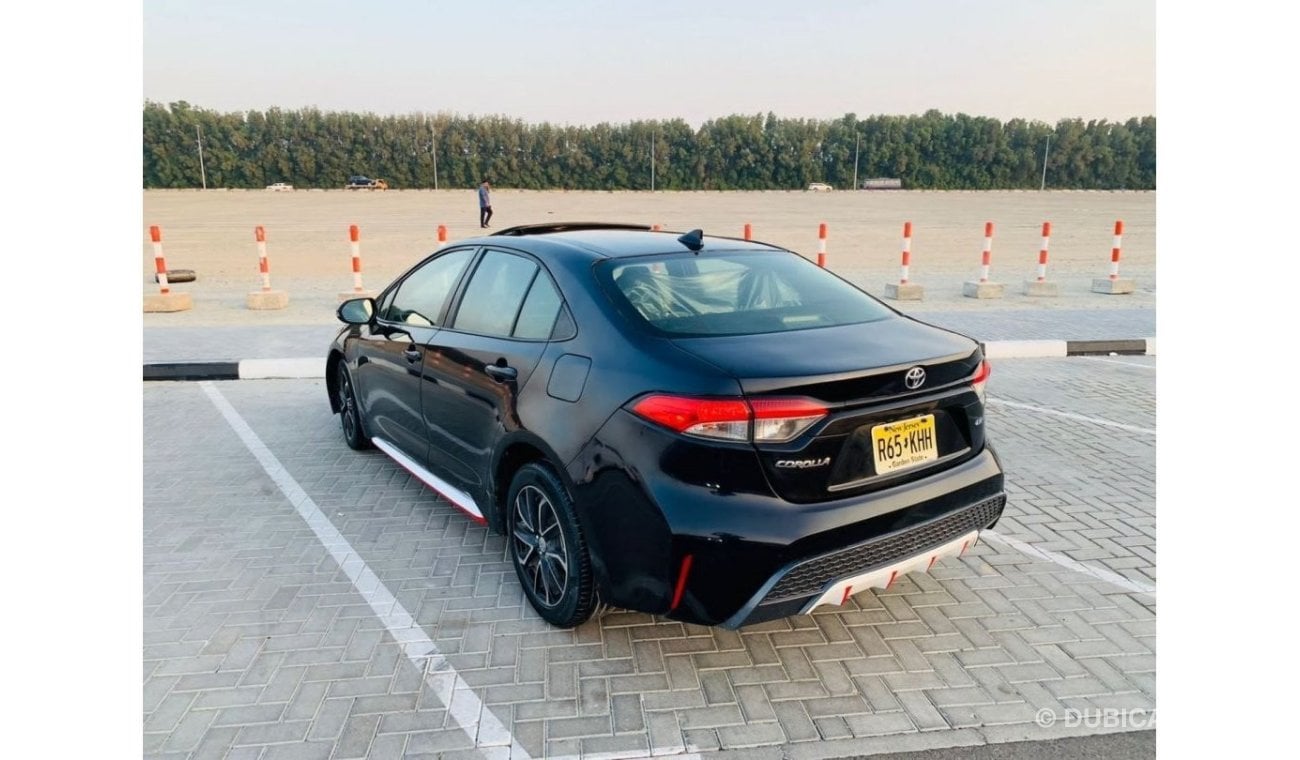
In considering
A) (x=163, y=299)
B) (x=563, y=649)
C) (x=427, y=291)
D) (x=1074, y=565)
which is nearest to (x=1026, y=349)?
(x=1074, y=565)

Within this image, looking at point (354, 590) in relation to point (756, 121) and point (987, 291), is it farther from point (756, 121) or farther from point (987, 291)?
point (756, 121)

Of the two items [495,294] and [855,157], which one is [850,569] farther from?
[855,157]

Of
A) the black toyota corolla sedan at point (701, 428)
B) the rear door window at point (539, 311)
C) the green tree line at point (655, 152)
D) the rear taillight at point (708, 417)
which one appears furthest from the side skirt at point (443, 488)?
the green tree line at point (655, 152)

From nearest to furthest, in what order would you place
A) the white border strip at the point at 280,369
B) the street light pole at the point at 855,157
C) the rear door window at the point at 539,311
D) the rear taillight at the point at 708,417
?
the rear taillight at the point at 708,417, the rear door window at the point at 539,311, the white border strip at the point at 280,369, the street light pole at the point at 855,157

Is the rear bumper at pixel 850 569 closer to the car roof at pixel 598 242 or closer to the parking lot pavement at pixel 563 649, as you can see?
the parking lot pavement at pixel 563 649

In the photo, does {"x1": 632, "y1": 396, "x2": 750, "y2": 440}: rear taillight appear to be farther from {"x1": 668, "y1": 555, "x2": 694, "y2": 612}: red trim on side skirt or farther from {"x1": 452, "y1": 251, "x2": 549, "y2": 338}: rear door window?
{"x1": 452, "y1": 251, "x2": 549, "y2": 338}: rear door window

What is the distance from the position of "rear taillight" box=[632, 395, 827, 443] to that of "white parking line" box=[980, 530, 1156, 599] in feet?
6.32

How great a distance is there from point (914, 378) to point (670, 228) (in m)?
19.6

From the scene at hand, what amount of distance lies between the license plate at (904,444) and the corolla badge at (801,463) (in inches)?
8.8

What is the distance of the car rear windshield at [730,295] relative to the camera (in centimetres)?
303

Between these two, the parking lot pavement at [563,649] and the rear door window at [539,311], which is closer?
the parking lot pavement at [563,649]

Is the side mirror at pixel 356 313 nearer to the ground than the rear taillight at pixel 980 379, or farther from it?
farther from it

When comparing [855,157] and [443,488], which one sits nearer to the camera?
[443,488]

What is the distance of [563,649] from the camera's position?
310 centimetres
